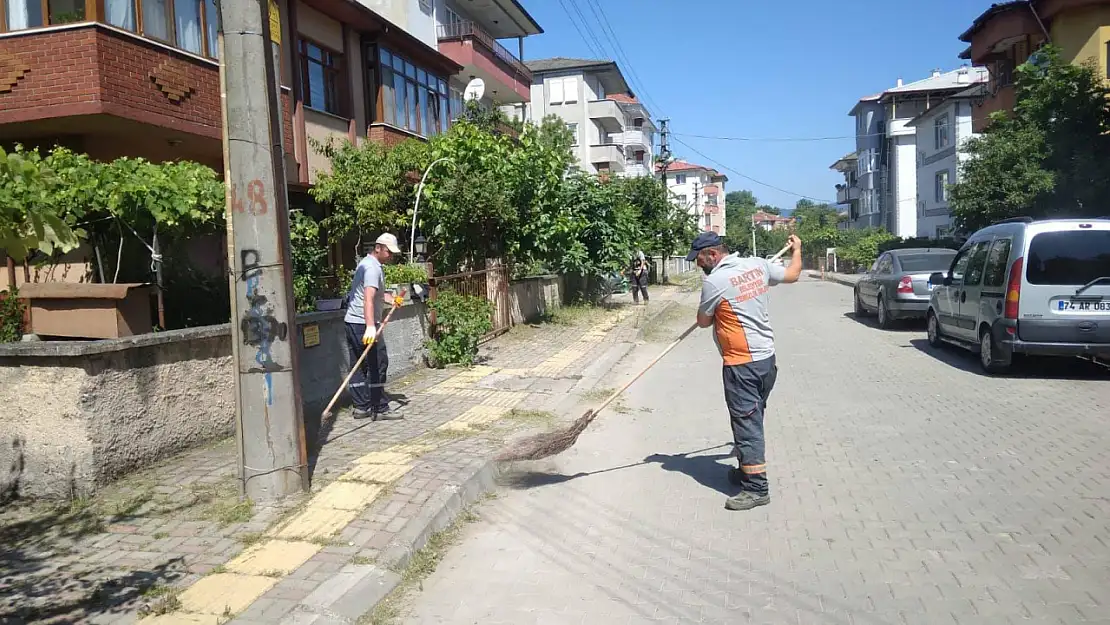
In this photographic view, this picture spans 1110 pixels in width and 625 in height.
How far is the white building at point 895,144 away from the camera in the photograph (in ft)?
171

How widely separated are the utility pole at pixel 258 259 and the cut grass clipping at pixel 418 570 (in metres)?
1.16

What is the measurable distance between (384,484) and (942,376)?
790cm

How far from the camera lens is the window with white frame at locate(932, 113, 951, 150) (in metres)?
41.9

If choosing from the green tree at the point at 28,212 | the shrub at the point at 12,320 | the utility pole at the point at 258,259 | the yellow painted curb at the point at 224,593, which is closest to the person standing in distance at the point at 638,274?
the shrub at the point at 12,320

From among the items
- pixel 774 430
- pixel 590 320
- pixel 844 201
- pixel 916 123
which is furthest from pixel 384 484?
pixel 844 201

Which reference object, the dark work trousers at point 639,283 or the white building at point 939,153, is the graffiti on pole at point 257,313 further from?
the white building at point 939,153

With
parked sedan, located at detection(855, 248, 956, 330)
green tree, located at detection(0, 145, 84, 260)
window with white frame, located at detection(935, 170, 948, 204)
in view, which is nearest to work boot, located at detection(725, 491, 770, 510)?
green tree, located at detection(0, 145, 84, 260)

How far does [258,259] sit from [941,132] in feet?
147

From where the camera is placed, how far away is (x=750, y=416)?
545cm

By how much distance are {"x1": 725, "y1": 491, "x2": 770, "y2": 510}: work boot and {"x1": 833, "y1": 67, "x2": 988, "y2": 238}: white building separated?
156 ft

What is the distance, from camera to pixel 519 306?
1648cm

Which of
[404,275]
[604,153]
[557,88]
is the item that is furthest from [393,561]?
[557,88]

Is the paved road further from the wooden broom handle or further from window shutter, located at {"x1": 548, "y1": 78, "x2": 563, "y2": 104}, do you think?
window shutter, located at {"x1": 548, "y1": 78, "x2": 563, "y2": 104}

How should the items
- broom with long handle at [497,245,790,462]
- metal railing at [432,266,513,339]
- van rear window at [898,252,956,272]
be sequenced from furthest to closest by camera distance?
van rear window at [898,252,956,272] → metal railing at [432,266,513,339] → broom with long handle at [497,245,790,462]
